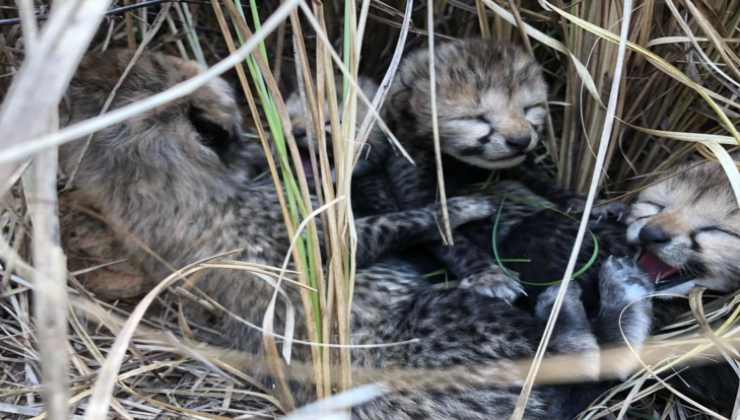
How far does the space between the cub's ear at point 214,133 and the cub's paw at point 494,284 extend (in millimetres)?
903

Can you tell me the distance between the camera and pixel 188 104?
2.44 metres

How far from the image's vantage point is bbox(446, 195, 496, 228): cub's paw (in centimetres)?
271

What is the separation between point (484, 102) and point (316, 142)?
0.62 meters

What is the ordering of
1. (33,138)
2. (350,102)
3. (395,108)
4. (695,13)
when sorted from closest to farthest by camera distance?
(33,138) → (350,102) → (695,13) → (395,108)

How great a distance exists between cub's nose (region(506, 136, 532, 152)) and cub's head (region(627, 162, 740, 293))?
0.42 metres

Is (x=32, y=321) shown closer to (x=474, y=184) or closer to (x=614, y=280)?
(x=474, y=184)

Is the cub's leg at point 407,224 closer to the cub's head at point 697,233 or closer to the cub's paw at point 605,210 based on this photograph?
the cub's paw at point 605,210

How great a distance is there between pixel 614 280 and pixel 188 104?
1451 millimetres

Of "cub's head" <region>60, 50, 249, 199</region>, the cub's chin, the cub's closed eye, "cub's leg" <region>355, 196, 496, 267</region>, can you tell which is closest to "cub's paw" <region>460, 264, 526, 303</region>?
"cub's leg" <region>355, 196, 496, 267</region>

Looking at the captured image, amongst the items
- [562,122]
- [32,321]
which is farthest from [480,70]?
[32,321]

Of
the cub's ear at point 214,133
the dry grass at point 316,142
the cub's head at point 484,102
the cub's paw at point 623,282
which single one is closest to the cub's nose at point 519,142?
the cub's head at point 484,102

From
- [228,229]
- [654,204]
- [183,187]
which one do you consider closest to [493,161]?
[654,204]

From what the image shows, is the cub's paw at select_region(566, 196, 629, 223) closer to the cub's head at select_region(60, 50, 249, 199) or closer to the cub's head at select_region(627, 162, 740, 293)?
the cub's head at select_region(627, 162, 740, 293)

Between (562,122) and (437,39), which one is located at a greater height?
(437,39)
